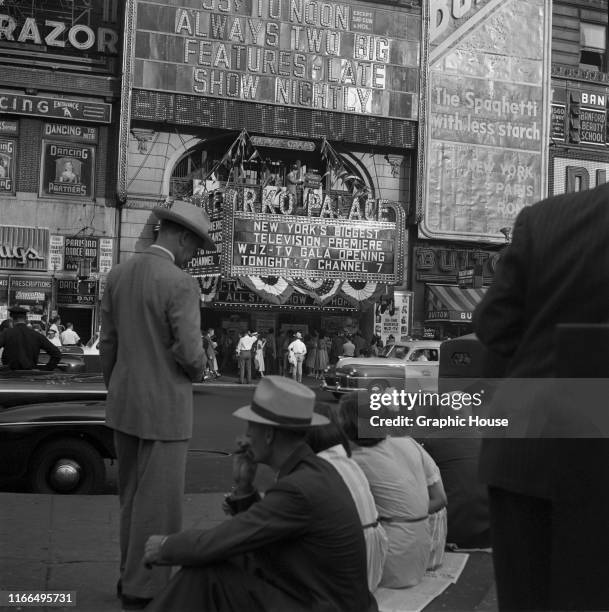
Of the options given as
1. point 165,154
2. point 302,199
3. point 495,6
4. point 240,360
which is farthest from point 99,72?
point 495,6

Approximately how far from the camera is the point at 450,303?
34312 mm

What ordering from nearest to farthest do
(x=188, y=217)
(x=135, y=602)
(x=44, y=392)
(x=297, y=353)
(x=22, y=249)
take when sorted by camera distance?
(x=135, y=602) → (x=188, y=217) → (x=44, y=392) → (x=297, y=353) → (x=22, y=249)

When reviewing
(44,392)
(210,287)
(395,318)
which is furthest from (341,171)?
(44,392)

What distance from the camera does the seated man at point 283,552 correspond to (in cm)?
300

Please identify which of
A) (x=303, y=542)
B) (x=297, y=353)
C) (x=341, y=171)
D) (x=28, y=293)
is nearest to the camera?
(x=303, y=542)

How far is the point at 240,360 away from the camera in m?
27.4

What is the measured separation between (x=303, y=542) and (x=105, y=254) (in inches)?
1139

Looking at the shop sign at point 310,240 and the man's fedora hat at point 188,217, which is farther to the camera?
the shop sign at point 310,240

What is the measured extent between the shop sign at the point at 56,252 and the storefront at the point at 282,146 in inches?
84.1

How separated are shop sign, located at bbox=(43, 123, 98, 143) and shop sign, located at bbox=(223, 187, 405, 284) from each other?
5869 mm

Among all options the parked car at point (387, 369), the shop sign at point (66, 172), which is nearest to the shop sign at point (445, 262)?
the shop sign at point (66, 172)

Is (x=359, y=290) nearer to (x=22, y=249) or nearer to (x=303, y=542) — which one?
(x=22, y=249)

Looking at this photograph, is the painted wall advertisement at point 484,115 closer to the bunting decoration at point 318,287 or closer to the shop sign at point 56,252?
the bunting decoration at point 318,287

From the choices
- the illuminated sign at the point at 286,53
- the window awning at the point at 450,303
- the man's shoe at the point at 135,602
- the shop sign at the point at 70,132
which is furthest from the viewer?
the window awning at the point at 450,303
